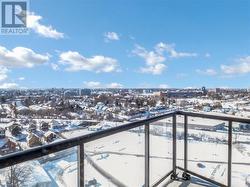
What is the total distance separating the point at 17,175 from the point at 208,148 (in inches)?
98.1

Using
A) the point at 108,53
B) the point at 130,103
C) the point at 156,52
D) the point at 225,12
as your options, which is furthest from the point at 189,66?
the point at 130,103

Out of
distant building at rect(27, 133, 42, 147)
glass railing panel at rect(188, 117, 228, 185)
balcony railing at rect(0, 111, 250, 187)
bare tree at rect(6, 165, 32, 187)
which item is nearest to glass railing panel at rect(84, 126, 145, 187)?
balcony railing at rect(0, 111, 250, 187)

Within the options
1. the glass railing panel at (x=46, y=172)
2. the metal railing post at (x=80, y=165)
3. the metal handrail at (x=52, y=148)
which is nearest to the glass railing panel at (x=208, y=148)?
the metal handrail at (x=52, y=148)

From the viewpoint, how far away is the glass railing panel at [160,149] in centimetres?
288

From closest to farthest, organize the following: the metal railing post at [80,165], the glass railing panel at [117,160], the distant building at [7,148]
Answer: the distant building at [7,148]
the metal railing post at [80,165]
the glass railing panel at [117,160]

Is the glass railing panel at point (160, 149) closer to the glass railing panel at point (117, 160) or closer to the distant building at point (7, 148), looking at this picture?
the glass railing panel at point (117, 160)

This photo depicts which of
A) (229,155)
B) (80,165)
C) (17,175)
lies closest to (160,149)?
(229,155)

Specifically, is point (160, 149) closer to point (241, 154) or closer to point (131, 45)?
point (241, 154)

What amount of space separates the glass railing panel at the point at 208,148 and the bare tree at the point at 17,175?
2.27 metres

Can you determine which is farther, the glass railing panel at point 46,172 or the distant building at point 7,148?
the distant building at point 7,148

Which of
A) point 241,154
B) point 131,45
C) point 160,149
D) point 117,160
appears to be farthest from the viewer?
point 131,45

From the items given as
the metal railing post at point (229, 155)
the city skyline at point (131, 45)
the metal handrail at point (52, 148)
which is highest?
the city skyline at point (131, 45)

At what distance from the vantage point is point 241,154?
9.18 feet

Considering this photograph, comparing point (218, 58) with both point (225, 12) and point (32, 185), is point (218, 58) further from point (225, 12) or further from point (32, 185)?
point (32, 185)
